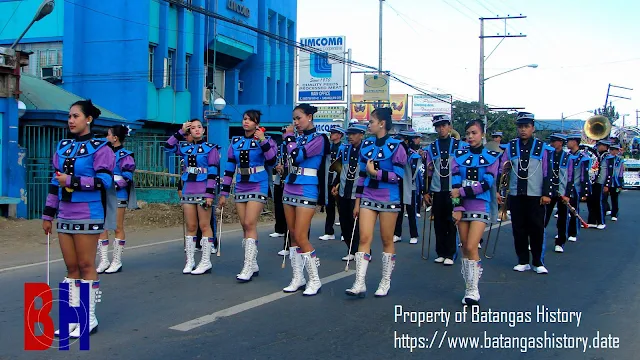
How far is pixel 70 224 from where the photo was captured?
18.8 feet

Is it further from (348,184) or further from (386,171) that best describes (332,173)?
(386,171)

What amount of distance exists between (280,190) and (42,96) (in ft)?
36.3

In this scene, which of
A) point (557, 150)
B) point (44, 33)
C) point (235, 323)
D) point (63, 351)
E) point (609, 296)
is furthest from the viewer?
point (44, 33)

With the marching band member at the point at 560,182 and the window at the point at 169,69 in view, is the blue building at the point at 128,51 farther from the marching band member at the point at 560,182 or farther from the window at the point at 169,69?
the marching band member at the point at 560,182

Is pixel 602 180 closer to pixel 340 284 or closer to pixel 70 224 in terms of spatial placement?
pixel 340 284

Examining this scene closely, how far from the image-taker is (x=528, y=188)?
9422mm

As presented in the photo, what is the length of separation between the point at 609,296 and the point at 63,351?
6.29 metres

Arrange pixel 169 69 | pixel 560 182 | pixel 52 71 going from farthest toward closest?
1. pixel 169 69
2. pixel 52 71
3. pixel 560 182

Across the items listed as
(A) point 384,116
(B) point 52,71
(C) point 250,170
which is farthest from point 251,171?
(B) point 52,71

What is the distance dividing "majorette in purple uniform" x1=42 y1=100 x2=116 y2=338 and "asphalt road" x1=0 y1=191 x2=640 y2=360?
1.94 ft

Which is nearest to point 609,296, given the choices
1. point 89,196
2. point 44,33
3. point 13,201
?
point 89,196

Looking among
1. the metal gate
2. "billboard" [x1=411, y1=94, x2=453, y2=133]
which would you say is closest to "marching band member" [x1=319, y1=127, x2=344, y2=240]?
the metal gate

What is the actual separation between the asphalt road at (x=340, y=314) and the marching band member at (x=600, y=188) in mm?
5787

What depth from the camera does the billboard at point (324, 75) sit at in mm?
29078
